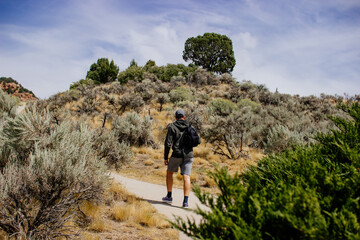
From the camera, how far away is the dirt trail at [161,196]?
15.2 ft

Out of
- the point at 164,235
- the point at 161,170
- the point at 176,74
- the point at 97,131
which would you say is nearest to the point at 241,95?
the point at 176,74

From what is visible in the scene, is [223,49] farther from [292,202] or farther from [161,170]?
[292,202]

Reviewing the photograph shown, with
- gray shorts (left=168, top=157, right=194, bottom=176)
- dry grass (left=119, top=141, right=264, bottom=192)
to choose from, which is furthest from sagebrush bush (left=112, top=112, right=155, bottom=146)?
gray shorts (left=168, top=157, right=194, bottom=176)

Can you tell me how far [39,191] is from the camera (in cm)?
317

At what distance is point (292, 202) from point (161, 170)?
7174 millimetres

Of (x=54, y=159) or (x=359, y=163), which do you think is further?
(x=54, y=159)

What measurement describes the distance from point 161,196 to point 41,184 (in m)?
3.19

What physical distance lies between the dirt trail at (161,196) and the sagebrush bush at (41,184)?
4.93 feet

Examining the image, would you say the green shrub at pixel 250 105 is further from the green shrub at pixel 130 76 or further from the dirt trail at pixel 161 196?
the green shrub at pixel 130 76

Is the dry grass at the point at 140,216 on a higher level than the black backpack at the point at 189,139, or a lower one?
lower

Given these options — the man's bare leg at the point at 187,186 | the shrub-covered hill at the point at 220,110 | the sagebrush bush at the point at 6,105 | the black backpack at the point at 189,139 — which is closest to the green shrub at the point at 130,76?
the shrub-covered hill at the point at 220,110

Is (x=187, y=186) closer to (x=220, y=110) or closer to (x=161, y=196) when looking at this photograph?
(x=161, y=196)

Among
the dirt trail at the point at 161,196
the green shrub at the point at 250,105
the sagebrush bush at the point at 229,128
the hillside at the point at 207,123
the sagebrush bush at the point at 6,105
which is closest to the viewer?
the dirt trail at the point at 161,196

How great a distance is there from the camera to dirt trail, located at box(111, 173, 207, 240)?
183 inches
